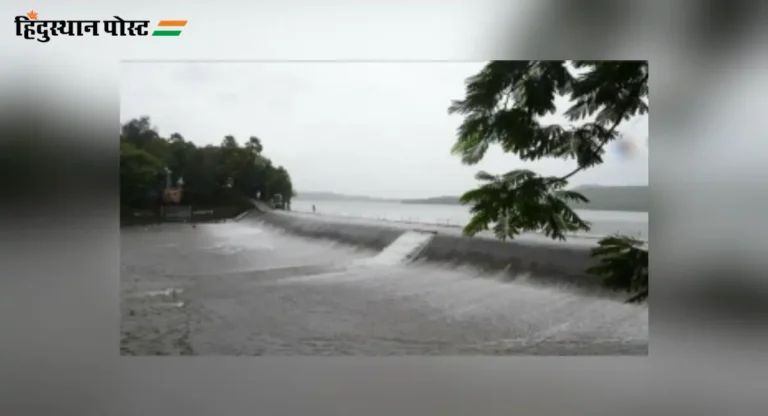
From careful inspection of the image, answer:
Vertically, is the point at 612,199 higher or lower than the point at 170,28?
lower

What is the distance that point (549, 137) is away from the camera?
185 cm

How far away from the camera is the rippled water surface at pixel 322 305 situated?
179 centimetres

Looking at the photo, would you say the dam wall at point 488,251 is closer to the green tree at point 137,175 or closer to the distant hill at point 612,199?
the distant hill at point 612,199

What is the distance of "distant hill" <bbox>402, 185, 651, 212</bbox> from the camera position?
1834 mm

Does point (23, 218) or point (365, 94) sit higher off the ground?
point (365, 94)

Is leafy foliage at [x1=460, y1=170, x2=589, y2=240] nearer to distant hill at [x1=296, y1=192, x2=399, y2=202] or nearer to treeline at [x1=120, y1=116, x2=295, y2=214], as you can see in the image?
distant hill at [x1=296, y1=192, x2=399, y2=202]

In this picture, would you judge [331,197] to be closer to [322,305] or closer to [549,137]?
[322,305]

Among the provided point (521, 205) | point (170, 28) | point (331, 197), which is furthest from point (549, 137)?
point (170, 28)

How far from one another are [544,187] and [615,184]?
0.75 feet

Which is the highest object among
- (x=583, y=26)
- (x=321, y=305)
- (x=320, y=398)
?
(x=583, y=26)

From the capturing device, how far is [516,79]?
5.97ft

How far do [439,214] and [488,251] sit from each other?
0.20m

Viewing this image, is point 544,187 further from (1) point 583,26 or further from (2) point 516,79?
(1) point 583,26

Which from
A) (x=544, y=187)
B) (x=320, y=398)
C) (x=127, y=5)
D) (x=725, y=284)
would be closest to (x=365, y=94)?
(x=544, y=187)
